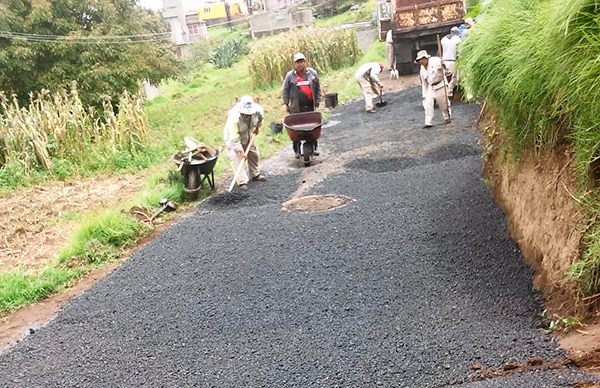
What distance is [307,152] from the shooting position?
937 centimetres

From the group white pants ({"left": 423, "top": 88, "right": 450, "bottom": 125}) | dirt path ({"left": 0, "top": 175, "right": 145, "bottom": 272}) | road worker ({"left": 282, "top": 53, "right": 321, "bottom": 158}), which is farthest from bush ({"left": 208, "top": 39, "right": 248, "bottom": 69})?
white pants ({"left": 423, "top": 88, "right": 450, "bottom": 125})

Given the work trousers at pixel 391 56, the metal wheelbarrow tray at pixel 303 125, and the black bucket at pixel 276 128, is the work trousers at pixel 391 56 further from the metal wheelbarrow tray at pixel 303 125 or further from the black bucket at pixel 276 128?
the metal wheelbarrow tray at pixel 303 125

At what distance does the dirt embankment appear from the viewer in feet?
11.7

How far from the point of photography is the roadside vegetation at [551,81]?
3.16 meters

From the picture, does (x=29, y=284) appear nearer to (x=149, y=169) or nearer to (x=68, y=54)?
(x=149, y=169)

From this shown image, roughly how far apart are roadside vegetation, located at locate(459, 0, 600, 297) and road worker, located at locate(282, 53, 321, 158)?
4870mm

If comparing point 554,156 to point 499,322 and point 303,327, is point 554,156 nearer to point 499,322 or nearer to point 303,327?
point 499,322

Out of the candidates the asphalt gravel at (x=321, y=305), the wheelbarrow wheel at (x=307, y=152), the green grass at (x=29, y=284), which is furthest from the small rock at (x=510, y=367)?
the wheelbarrow wheel at (x=307, y=152)

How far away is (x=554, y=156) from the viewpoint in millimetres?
4016

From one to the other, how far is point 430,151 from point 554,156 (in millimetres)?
4710

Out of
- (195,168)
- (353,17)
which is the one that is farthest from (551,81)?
(353,17)

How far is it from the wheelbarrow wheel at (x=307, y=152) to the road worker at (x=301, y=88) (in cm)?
28

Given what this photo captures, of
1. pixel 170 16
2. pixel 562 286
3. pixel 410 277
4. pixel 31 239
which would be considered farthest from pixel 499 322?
pixel 170 16

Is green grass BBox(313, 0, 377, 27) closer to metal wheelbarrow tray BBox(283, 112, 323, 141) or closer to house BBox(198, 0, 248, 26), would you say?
house BBox(198, 0, 248, 26)
